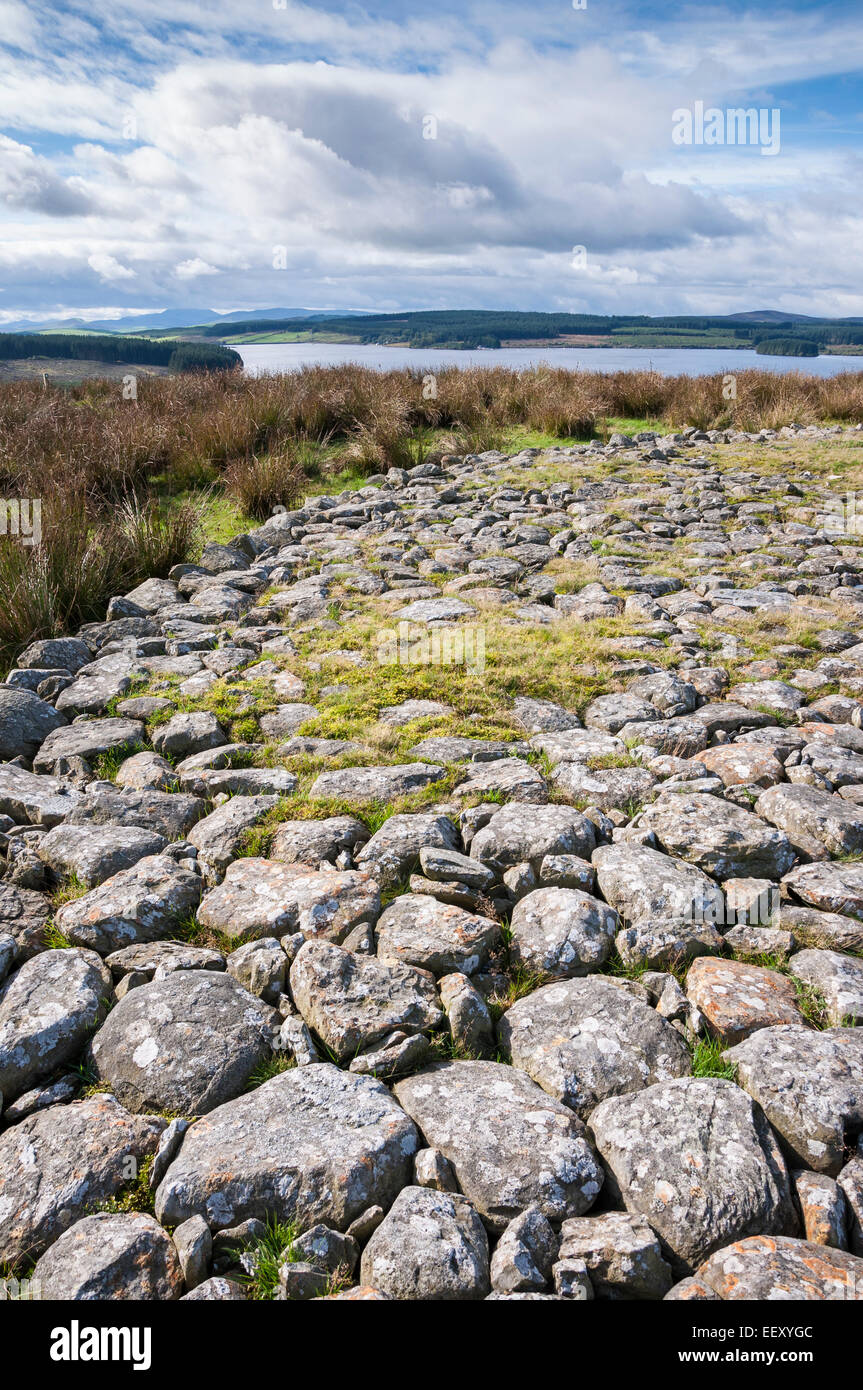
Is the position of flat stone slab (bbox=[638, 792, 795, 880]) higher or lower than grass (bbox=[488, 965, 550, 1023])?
higher

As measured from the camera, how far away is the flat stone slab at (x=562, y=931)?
8.66ft

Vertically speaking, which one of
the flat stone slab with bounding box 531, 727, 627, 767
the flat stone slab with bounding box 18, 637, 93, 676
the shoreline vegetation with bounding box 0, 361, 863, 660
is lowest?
the flat stone slab with bounding box 531, 727, 627, 767

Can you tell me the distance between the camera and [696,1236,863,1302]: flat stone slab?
5.54ft

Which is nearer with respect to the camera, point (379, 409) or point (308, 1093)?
point (308, 1093)

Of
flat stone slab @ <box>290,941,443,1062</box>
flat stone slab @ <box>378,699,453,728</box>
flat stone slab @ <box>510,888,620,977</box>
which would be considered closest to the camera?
flat stone slab @ <box>290,941,443,1062</box>

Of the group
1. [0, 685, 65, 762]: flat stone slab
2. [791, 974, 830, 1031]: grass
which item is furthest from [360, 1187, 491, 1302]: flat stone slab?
[0, 685, 65, 762]: flat stone slab

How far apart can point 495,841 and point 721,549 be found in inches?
196

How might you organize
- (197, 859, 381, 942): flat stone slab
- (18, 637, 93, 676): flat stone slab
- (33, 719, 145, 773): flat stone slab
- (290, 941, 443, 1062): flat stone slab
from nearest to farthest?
(290, 941, 443, 1062): flat stone slab → (197, 859, 381, 942): flat stone slab → (33, 719, 145, 773): flat stone slab → (18, 637, 93, 676): flat stone slab

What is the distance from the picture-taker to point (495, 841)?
122 inches

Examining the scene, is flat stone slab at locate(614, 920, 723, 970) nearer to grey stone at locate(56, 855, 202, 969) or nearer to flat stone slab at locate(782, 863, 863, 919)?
flat stone slab at locate(782, 863, 863, 919)

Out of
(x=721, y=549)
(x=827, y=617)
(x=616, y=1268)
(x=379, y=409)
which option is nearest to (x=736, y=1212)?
(x=616, y=1268)

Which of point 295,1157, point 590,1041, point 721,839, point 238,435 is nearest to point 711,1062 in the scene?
point 590,1041

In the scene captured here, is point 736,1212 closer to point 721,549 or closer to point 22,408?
point 721,549

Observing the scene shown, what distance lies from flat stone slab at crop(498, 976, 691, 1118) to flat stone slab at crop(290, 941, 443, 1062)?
11.1 inches
